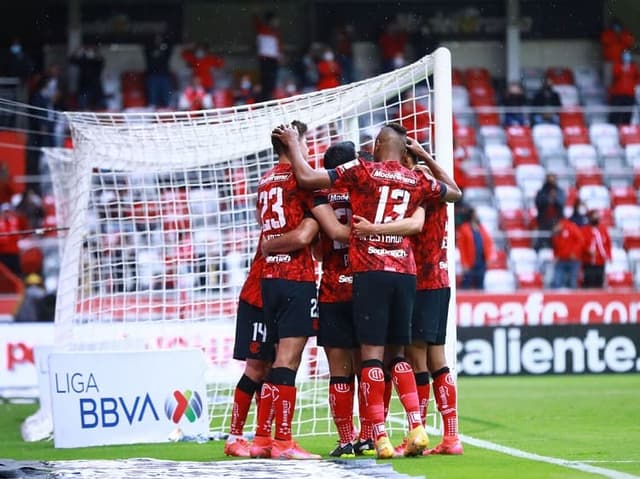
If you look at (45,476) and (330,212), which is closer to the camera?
(45,476)

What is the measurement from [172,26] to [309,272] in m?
20.6

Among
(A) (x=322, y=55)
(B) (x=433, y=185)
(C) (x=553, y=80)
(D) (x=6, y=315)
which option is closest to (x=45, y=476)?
(B) (x=433, y=185)

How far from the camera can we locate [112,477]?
752 centimetres

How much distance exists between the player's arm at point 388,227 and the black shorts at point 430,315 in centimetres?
66

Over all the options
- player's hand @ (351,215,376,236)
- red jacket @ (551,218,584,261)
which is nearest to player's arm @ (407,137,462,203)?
player's hand @ (351,215,376,236)

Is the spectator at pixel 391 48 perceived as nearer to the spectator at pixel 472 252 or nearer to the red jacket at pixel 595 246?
the spectator at pixel 472 252

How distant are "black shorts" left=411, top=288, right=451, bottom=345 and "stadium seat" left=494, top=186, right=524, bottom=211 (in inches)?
590

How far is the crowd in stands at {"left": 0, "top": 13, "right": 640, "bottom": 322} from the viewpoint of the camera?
22.1 metres

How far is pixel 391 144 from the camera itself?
881cm

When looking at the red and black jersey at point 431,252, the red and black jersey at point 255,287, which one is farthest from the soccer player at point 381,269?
the red and black jersey at point 255,287

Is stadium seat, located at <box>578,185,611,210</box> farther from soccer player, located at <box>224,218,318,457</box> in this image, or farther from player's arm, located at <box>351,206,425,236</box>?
player's arm, located at <box>351,206,425,236</box>

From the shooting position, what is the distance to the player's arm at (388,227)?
8.61 m

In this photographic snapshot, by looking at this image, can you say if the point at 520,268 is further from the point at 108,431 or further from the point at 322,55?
the point at 108,431

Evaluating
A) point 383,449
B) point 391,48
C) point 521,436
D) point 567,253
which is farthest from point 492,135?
point 383,449
